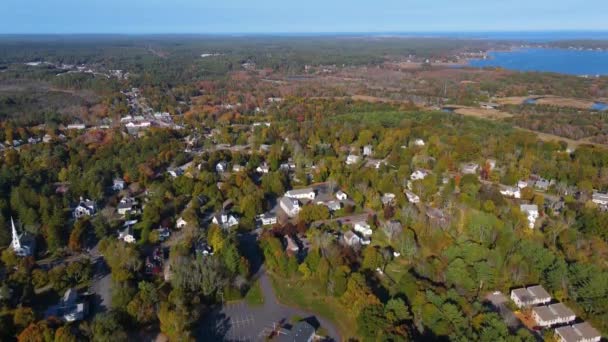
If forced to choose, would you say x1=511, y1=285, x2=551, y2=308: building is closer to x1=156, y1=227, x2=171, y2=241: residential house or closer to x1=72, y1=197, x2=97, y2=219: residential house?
x1=156, y1=227, x2=171, y2=241: residential house

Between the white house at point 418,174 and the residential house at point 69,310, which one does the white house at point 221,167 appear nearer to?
the white house at point 418,174

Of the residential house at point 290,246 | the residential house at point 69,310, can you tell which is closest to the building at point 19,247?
the residential house at point 69,310

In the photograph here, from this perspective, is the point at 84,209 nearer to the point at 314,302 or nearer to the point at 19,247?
the point at 19,247

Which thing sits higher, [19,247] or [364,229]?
[19,247]

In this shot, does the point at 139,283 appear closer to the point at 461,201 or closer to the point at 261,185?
the point at 261,185

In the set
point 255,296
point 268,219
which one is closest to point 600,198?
point 268,219

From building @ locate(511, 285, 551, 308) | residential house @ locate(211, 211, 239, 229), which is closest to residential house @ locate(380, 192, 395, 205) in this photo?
residential house @ locate(211, 211, 239, 229)
